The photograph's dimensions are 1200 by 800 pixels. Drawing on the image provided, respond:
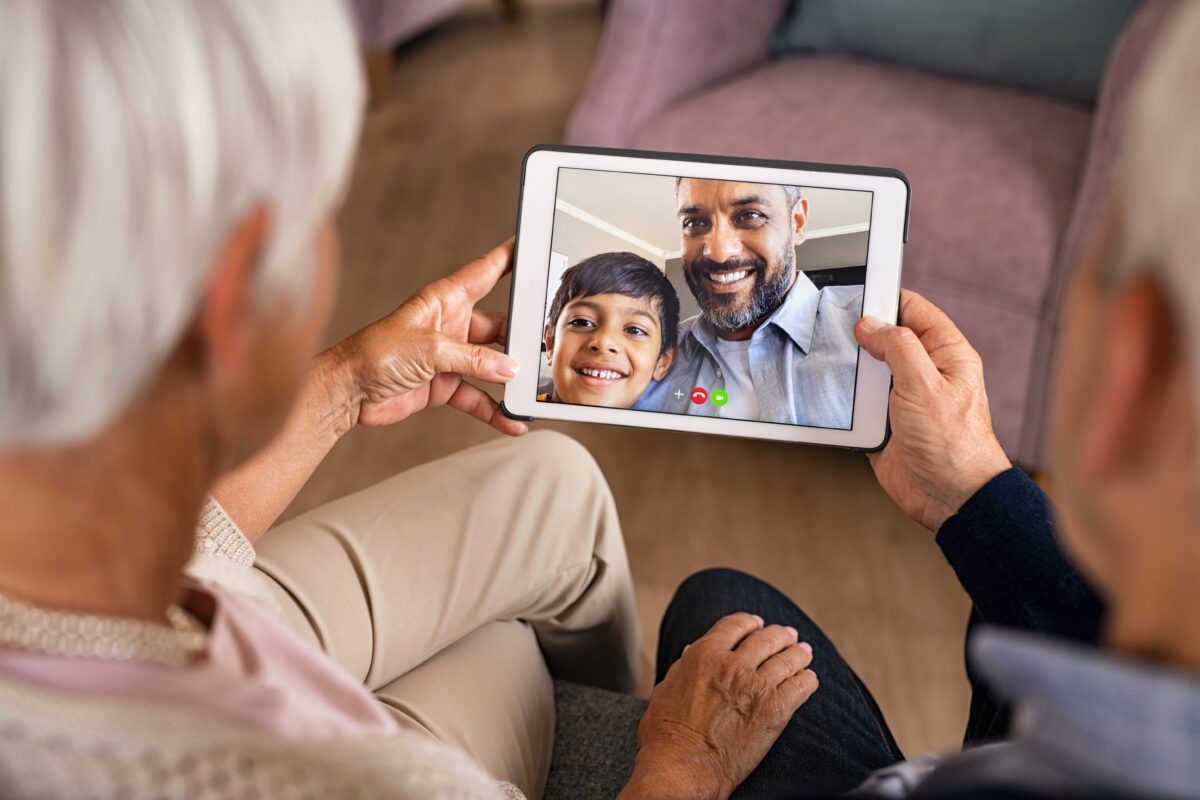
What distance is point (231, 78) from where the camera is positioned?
1.37 feet

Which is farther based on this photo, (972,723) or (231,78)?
(972,723)

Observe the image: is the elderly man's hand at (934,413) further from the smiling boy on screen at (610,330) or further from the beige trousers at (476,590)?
the beige trousers at (476,590)

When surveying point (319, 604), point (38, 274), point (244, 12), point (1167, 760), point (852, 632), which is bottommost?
point (852, 632)

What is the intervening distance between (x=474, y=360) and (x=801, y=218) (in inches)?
13.2

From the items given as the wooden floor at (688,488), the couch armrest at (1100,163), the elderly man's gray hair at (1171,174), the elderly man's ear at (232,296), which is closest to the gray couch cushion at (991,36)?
the couch armrest at (1100,163)

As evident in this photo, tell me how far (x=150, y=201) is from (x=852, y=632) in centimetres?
120

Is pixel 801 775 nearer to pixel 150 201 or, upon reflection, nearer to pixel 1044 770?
pixel 1044 770

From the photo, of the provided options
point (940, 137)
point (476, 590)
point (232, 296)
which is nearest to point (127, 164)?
point (232, 296)

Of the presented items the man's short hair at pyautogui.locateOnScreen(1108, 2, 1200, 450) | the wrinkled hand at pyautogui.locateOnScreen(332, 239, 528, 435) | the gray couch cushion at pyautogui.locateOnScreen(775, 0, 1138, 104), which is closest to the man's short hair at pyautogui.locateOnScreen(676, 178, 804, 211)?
the wrinkled hand at pyautogui.locateOnScreen(332, 239, 528, 435)

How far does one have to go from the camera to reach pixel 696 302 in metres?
1.00

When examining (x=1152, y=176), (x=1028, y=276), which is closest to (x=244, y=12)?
(x=1152, y=176)

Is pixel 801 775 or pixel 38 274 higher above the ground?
pixel 38 274

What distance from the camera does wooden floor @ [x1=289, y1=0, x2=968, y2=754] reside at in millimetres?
1402

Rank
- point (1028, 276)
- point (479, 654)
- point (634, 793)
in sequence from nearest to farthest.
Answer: point (634, 793) < point (479, 654) < point (1028, 276)
